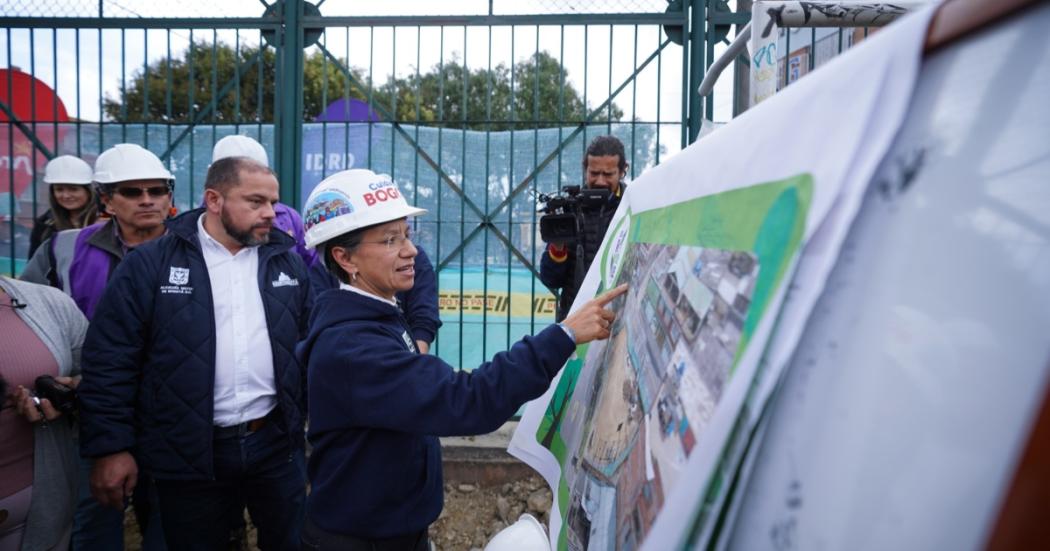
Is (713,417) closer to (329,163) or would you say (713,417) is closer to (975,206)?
(975,206)

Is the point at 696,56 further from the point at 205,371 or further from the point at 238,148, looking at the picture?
the point at 205,371

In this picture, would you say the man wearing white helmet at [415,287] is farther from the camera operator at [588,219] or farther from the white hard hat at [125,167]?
the camera operator at [588,219]

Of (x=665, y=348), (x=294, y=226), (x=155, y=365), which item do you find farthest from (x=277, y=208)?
(x=665, y=348)

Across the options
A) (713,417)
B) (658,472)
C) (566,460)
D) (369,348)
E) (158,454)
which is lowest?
(158,454)

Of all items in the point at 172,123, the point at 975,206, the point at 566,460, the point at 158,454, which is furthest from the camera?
the point at 172,123

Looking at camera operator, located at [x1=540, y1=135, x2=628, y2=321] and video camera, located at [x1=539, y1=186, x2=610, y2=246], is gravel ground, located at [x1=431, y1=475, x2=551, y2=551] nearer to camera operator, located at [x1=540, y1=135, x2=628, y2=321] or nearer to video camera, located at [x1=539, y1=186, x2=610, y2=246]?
camera operator, located at [x1=540, y1=135, x2=628, y2=321]

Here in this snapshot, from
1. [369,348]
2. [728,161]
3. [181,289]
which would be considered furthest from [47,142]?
[728,161]

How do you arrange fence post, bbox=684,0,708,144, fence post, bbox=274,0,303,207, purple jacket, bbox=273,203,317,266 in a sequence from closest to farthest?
purple jacket, bbox=273,203,317,266 < fence post, bbox=684,0,708,144 < fence post, bbox=274,0,303,207

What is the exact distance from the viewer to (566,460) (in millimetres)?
1232

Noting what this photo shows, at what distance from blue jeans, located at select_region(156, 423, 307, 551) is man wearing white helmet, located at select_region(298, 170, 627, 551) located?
2.34ft

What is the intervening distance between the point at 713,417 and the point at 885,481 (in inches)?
4.9

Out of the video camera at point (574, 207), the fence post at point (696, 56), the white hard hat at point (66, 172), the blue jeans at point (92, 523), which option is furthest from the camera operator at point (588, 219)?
the white hard hat at point (66, 172)

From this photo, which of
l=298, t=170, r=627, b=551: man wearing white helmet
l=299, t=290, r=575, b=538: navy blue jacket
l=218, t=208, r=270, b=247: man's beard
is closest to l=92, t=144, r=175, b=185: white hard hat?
l=218, t=208, r=270, b=247: man's beard

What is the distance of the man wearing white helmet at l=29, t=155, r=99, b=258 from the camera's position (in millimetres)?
3510
